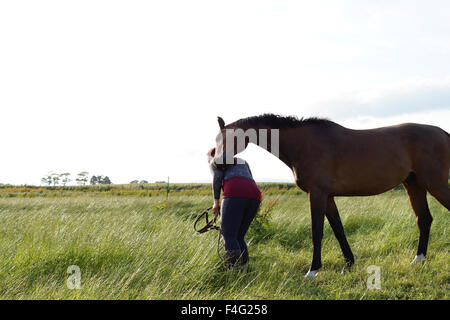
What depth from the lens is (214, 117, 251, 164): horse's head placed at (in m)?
4.53

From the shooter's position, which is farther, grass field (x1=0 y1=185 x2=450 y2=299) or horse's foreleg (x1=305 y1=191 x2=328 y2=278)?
horse's foreleg (x1=305 y1=191 x2=328 y2=278)

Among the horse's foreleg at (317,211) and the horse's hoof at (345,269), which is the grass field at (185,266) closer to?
the horse's hoof at (345,269)

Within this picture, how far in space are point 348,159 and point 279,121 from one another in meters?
1.14

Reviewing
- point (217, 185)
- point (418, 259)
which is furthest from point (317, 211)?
point (418, 259)

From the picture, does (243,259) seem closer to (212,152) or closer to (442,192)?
(212,152)

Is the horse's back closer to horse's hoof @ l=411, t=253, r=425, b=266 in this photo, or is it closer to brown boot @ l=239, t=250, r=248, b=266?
horse's hoof @ l=411, t=253, r=425, b=266

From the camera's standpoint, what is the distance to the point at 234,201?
4.51 metres

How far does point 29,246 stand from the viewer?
491 centimetres

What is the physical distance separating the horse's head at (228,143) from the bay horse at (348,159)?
0.01 meters

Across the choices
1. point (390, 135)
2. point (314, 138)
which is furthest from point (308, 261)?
point (390, 135)

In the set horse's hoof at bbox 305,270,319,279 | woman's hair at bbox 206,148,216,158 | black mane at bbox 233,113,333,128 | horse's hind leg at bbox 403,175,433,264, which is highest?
black mane at bbox 233,113,333,128

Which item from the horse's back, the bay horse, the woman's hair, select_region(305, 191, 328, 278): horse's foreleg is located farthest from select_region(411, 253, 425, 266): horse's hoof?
the woman's hair

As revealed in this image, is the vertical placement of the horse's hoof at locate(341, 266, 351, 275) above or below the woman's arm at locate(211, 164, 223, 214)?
below
